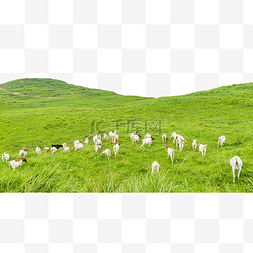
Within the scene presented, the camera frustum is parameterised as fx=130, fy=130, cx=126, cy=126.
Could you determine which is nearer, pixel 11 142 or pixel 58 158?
pixel 58 158

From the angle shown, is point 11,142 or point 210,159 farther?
point 11,142

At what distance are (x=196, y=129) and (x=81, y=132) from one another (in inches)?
635

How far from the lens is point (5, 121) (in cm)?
2797

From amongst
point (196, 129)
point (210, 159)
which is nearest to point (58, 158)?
point (210, 159)

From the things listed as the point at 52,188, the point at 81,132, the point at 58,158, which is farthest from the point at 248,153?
the point at 81,132

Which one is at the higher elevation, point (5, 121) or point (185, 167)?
point (5, 121)

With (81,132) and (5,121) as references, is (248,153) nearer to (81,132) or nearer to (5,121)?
(81,132)

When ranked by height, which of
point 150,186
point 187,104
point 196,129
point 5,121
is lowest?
point 150,186

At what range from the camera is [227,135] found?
528 inches

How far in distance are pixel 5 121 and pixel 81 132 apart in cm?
2081

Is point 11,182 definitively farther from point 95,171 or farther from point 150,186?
point 95,171

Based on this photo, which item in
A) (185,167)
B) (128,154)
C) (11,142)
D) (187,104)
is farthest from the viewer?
(187,104)

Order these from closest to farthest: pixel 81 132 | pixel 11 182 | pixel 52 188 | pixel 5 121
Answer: pixel 11 182 → pixel 52 188 → pixel 81 132 → pixel 5 121

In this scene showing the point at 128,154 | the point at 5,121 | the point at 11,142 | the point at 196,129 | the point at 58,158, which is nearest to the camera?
the point at 58,158
